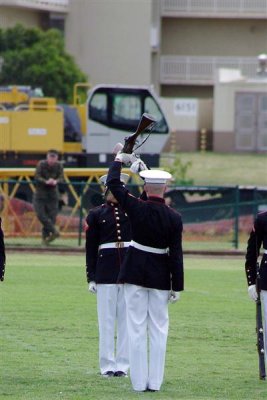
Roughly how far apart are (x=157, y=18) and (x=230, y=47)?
430 cm

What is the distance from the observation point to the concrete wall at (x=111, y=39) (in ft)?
Result: 201

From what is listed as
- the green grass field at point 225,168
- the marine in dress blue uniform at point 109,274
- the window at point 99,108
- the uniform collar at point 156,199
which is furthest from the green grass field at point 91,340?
the green grass field at point 225,168

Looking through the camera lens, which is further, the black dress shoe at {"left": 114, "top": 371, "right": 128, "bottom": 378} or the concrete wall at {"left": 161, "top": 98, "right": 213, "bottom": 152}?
the concrete wall at {"left": 161, "top": 98, "right": 213, "bottom": 152}

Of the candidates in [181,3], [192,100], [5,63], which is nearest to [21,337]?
[5,63]

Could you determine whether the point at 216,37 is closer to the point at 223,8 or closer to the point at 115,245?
the point at 223,8

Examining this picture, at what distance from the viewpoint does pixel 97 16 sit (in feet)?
201

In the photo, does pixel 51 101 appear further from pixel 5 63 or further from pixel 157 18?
pixel 157 18

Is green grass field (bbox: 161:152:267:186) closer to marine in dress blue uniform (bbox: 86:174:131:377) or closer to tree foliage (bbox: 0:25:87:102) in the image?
tree foliage (bbox: 0:25:87:102)

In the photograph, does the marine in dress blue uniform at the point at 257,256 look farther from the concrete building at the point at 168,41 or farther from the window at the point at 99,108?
the concrete building at the point at 168,41

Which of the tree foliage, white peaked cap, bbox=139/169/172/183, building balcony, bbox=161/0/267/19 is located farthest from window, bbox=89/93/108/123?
building balcony, bbox=161/0/267/19

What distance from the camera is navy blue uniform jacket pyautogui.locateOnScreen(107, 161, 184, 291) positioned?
11.0m

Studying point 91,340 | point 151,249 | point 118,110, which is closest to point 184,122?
point 118,110

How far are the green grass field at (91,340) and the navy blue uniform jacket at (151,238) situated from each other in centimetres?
94

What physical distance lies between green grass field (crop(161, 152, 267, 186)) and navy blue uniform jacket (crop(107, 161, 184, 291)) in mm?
32454
